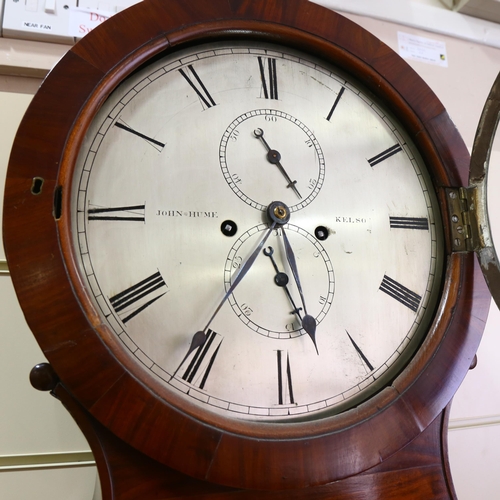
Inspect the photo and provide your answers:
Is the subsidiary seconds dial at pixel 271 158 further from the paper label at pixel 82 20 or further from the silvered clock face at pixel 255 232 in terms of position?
the paper label at pixel 82 20

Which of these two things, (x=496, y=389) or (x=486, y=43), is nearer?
(x=496, y=389)

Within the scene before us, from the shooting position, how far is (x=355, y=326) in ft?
1.90

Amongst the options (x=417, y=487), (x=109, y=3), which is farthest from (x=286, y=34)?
(x=417, y=487)

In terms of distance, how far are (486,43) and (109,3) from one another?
0.91m

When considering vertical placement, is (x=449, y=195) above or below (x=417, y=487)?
above

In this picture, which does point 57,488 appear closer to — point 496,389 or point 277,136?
point 277,136

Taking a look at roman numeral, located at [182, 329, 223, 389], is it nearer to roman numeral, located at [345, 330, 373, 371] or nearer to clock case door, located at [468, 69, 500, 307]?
roman numeral, located at [345, 330, 373, 371]

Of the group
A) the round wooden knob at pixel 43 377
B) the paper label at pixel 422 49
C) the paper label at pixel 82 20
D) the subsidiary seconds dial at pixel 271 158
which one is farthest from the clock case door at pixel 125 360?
the paper label at pixel 422 49

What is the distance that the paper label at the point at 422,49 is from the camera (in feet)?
3.48

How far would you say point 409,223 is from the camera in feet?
2.10

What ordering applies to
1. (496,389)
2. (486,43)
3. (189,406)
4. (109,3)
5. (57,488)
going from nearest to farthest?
(189,406) < (57,488) < (109,3) < (496,389) < (486,43)

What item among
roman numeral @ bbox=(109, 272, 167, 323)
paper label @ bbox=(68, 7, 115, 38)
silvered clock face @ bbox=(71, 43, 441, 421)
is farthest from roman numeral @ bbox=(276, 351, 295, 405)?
paper label @ bbox=(68, 7, 115, 38)

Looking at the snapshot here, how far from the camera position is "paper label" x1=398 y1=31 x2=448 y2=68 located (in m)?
1.06

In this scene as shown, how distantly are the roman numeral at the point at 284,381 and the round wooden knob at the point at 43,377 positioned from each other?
24 centimetres
